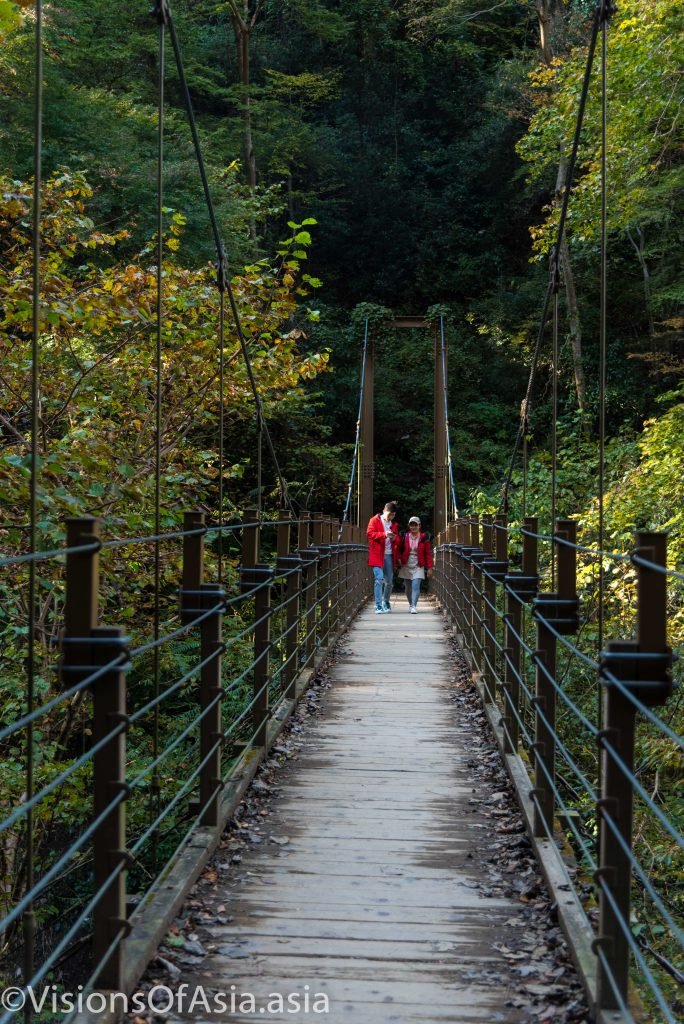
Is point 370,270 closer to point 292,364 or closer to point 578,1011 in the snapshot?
point 292,364

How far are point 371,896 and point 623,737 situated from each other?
117 cm

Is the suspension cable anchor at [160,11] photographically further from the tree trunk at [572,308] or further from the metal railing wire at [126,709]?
the tree trunk at [572,308]

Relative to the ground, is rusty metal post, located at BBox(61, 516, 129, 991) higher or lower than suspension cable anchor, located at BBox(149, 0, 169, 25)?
lower

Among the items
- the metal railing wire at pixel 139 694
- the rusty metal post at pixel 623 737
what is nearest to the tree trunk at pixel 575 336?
the metal railing wire at pixel 139 694

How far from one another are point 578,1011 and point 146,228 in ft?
34.2

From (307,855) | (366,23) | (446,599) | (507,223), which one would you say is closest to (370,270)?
(507,223)

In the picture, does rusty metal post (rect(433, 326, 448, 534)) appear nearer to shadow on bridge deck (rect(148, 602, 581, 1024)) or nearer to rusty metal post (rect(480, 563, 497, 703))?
rusty metal post (rect(480, 563, 497, 703))

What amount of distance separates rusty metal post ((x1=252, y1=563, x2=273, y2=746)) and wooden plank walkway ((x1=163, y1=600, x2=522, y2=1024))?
8.3 inches

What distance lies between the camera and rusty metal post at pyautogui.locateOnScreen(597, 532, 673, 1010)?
6.49 feet

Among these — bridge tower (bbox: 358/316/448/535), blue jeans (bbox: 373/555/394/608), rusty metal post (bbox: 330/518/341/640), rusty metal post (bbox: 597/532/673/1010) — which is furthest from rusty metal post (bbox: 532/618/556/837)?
bridge tower (bbox: 358/316/448/535)

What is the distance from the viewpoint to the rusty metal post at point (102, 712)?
6.59 ft

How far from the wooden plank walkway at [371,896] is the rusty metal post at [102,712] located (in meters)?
0.28

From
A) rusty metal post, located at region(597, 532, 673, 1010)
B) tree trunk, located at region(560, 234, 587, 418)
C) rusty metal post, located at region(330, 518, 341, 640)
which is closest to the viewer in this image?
rusty metal post, located at region(597, 532, 673, 1010)

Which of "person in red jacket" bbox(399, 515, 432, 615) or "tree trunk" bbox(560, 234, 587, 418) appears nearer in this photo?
"person in red jacket" bbox(399, 515, 432, 615)
